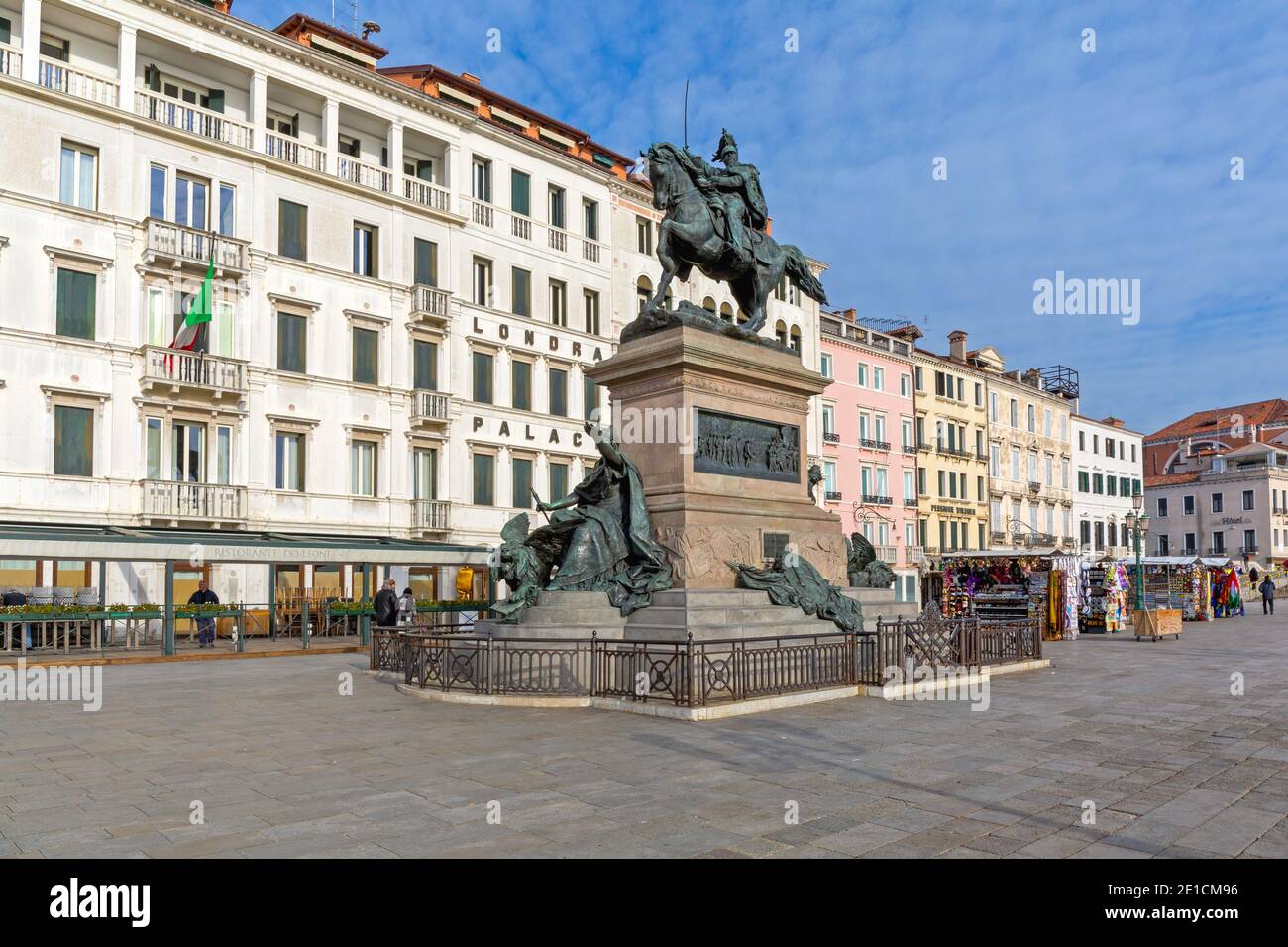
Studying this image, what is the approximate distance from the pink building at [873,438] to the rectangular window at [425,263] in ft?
69.9

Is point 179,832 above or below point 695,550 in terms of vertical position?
below

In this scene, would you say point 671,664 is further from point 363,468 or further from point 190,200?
point 190,200

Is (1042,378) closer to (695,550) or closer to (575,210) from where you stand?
(575,210)

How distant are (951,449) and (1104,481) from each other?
2076cm

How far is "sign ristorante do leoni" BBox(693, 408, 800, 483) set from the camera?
1532cm

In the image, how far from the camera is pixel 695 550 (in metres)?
14.2

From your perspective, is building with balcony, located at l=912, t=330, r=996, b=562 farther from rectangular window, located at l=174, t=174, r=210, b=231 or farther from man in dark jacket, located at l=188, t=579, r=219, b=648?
man in dark jacket, located at l=188, t=579, r=219, b=648

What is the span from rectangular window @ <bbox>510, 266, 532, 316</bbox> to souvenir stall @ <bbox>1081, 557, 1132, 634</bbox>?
857 inches

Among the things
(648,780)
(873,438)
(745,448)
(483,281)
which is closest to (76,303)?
(483,281)

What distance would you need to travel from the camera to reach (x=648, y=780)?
7.79m

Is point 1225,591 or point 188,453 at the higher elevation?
point 188,453

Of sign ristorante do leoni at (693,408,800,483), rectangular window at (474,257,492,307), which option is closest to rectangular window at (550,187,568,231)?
rectangular window at (474,257,492,307)
